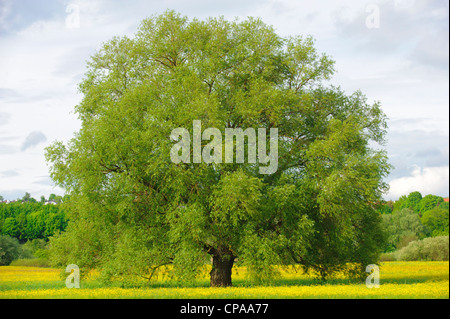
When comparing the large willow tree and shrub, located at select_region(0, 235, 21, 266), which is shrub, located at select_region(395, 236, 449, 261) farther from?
shrub, located at select_region(0, 235, 21, 266)

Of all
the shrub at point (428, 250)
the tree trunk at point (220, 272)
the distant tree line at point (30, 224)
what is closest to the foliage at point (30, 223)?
the distant tree line at point (30, 224)

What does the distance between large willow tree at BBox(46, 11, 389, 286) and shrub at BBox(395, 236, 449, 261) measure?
32267mm

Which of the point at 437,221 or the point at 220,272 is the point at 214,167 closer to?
the point at 220,272

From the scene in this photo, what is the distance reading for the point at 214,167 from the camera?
27469 millimetres

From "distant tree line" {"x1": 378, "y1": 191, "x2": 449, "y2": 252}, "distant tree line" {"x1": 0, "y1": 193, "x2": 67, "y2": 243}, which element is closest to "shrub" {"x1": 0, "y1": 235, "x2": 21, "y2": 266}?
"distant tree line" {"x1": 0, "y1": 193, "x2": 67, "y2": 243}

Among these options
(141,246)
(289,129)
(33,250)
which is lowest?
(33,250)

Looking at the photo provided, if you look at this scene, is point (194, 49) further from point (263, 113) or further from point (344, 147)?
point (344, 147)

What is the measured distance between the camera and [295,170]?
103ft

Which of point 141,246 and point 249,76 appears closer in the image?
point 141,246

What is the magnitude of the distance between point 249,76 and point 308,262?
13.0 metres

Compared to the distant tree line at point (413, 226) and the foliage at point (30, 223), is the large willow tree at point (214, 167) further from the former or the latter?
the foliage at point (30, 223)

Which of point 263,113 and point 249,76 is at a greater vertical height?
point 249,76

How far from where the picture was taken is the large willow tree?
2691 centimetres
